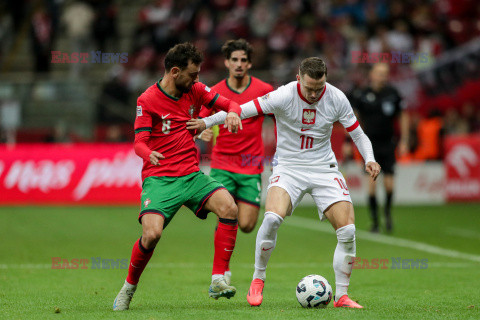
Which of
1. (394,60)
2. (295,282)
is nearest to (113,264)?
(295,282)

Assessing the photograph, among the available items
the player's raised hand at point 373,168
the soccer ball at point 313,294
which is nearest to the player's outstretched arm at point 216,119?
the player's raised hand at point 373,168

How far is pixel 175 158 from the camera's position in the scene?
23.1 ft

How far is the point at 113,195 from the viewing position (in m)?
18.2

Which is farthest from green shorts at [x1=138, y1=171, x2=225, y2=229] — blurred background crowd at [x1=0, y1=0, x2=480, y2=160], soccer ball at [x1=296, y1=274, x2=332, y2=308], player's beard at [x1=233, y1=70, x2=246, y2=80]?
blurred background crowd at [x1=0, y1=0, x2=480, y2=160]

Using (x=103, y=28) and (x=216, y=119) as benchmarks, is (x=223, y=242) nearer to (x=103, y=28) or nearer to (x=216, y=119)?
(x=216, y=119)

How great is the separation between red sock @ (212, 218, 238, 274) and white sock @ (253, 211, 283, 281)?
0.26 metres

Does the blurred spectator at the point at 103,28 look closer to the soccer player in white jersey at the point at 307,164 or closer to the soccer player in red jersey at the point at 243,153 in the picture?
the soccer player in red jersey at the point at 243,153

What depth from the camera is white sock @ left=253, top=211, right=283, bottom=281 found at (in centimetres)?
699

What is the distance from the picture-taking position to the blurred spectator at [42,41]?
70.6 feet

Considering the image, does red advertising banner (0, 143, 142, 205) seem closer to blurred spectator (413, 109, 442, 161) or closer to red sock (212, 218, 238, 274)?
blurred spectator (413, 109, 442, 161)

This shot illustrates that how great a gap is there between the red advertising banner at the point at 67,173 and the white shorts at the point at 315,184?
10965 mm

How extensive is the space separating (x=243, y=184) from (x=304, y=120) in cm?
198

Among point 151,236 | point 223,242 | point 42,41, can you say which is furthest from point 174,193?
point 42,41

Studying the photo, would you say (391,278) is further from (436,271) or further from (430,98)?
(430,98)
